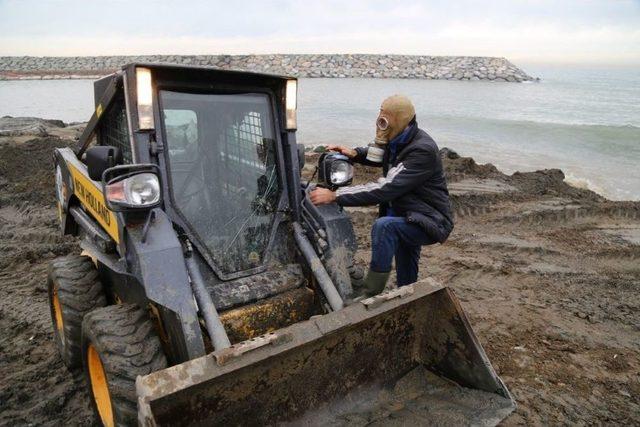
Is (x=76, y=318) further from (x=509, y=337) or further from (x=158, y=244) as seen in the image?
(x=509, y=337)

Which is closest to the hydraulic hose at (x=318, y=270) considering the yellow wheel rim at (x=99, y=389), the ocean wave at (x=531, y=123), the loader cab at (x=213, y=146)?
the loader cab at (x=213, y=146)

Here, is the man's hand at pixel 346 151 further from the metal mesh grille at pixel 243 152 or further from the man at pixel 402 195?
the metal mesh grille at pixel 243 152

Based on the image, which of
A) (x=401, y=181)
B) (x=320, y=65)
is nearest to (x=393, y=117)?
(x=401, y=181)

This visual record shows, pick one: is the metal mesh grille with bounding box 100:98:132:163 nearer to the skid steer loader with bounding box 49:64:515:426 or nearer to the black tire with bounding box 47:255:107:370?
the skid steer loader with bounding box 49:64:515:426

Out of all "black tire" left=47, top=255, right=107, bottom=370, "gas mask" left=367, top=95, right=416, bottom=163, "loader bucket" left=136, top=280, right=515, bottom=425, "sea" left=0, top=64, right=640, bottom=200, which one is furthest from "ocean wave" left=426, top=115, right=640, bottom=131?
"black tire" left=47, top=255, right=107, bottom=370

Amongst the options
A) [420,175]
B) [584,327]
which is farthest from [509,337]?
[420,175]

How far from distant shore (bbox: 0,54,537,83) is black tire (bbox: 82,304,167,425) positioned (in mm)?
56880

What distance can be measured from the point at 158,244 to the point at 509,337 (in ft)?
10.3

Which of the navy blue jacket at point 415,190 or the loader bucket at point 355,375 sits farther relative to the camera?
the navy blue jacket at point 415,190

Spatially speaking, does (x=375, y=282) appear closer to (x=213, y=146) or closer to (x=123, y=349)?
(x=213, y=146)

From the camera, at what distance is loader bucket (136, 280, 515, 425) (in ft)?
7.12

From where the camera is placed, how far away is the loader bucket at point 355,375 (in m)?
2.17

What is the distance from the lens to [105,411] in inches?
113

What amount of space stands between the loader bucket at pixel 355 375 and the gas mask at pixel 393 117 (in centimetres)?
116
